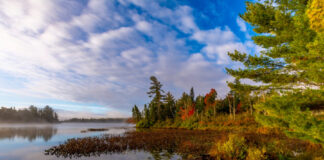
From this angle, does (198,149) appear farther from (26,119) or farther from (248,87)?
(26,119)

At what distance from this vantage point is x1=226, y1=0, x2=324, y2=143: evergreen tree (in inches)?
288

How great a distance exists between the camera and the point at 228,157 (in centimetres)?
881

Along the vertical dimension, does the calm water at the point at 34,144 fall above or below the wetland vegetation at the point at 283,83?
below

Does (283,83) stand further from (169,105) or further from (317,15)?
(169,105)

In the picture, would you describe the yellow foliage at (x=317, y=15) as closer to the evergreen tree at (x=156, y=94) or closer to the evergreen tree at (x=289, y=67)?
the evergreen tree at (x=289, y=67)

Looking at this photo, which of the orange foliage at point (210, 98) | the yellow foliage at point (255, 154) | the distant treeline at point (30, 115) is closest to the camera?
the yellow foliage at point (255, 154)

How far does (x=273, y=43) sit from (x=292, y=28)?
4.23 ft

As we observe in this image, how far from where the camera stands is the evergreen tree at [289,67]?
24.0ft

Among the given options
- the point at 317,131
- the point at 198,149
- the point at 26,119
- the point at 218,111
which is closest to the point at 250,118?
the point at 218,111

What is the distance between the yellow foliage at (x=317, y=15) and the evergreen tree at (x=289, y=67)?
39 mm

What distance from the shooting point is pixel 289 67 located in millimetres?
9883

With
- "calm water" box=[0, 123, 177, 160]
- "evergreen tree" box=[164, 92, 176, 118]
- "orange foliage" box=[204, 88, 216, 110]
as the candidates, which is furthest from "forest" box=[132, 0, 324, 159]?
"evergreen tree" box=[164, 92, 176, 118]

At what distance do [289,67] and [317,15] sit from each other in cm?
360

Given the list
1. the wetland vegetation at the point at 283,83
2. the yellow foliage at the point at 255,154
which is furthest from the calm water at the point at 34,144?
the yellow foliage at the point at 255,154
